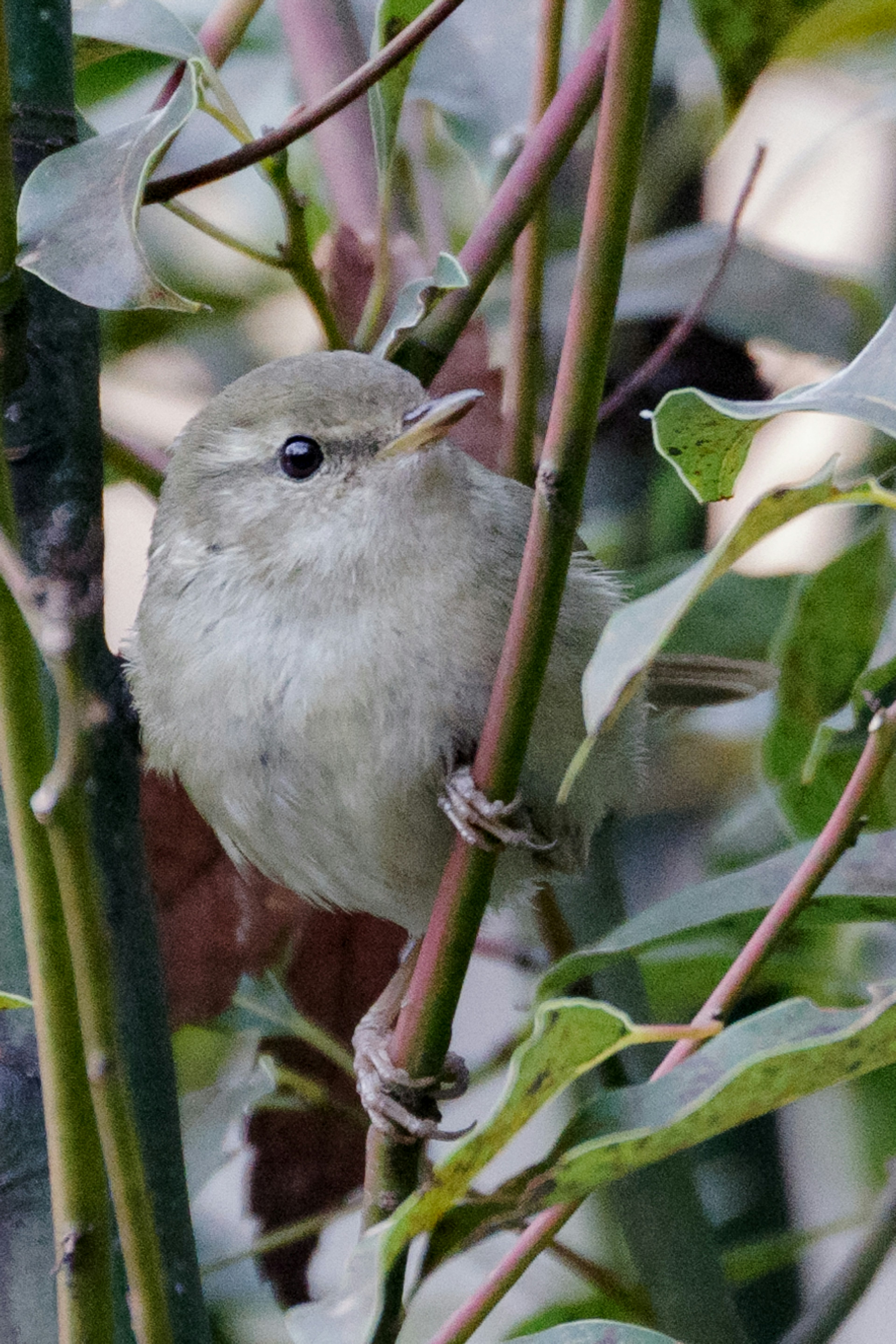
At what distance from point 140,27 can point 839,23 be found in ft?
2.42

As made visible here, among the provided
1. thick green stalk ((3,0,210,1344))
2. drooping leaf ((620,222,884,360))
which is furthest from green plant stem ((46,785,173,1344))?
drooping leaf ((620,222,884,360))

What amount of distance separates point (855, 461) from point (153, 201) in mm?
860

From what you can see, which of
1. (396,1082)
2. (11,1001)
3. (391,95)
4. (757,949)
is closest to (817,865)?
(757,949)

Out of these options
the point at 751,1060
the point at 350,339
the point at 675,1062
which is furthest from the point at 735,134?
the point at 751,1060

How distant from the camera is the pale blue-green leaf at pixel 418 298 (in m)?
0.93

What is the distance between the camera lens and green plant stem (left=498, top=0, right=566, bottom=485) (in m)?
1.06

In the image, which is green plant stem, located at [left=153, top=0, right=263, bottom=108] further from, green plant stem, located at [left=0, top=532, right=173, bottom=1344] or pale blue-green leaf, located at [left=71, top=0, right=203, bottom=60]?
green plant stem, located at [left=0, top=532, right=173, bottom=1344]

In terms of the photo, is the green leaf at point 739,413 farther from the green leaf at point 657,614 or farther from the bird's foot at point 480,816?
the bird's foot at point 480,816

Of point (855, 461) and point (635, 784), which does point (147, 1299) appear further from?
point (855, 461)

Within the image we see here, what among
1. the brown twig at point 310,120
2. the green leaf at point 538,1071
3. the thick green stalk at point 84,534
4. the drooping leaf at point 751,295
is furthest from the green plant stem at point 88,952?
the drooping leaf at point 751,295

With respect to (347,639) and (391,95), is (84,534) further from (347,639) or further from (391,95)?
(391,95)

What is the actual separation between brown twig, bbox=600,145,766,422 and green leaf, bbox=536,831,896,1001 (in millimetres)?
466

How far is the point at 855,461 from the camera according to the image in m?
1.55

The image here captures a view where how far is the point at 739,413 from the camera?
2.03ft
